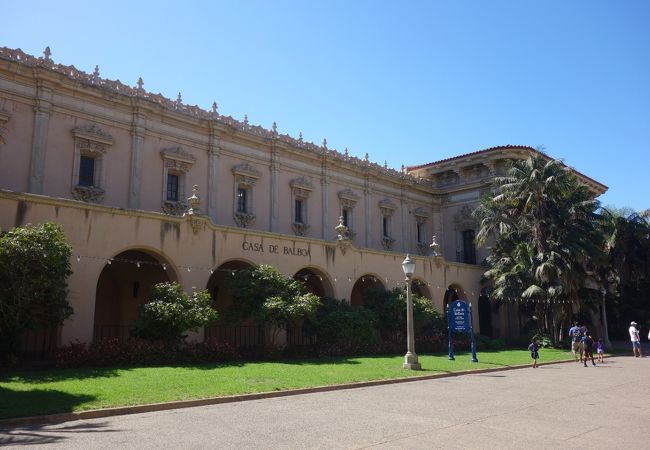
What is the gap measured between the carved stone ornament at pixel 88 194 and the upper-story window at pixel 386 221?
61.7ft

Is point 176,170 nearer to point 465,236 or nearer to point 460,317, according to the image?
point 460,317

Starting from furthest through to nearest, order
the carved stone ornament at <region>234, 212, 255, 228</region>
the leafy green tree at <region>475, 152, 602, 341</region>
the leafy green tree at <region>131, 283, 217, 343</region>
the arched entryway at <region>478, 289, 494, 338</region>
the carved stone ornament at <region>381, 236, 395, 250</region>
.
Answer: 1. the carved stone ornament at <region>381, 236, 395, 250</region>
2. the arched entryway at <region>478, 289, 494, 338</region>
3. the leafy green tree at <region>475, 152, 602, 341</region>
4. the carved stone ornament at <region>234, 212, 255, 228</region>
5. the leafy green tree at <region>131, 283, 217, 343</region>

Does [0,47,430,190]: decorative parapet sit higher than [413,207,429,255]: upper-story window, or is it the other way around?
[0,47,430,190]: decorative parapet

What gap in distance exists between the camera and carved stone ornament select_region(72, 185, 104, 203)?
77.2 feet

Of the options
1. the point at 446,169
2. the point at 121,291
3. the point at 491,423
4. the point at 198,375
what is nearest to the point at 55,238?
the point at 198,375

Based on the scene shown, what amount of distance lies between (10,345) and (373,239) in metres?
24.8

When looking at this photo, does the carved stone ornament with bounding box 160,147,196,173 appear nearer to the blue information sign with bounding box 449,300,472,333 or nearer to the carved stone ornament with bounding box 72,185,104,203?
the carved stone ornament with bounding box 72,185,104,203

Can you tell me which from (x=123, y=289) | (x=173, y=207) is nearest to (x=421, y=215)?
(x=173, y=207)

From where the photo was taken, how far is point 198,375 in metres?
14.5

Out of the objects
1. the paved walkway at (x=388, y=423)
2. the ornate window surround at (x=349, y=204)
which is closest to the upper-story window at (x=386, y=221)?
the ornate window surround at (x=349, y=204)

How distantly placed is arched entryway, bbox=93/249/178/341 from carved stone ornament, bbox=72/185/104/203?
312 centimetres

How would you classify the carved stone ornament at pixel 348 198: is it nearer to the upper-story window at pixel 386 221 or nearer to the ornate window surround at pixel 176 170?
the upper-story window at pixel 386 221

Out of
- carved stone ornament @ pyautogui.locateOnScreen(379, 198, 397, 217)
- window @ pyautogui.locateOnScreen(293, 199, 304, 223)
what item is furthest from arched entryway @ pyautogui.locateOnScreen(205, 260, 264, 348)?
carved stone ornament @ pyautogui.locateOnScreen(379, 198, 397, 217)

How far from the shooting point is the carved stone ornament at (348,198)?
34.6 m
